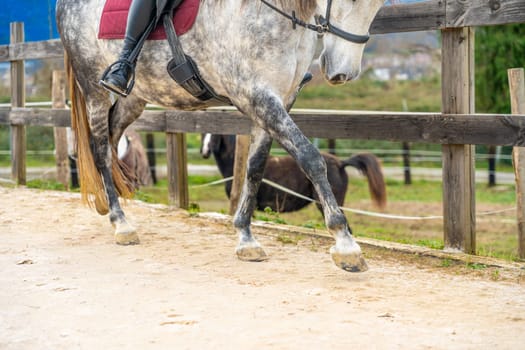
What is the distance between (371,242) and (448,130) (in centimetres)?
106

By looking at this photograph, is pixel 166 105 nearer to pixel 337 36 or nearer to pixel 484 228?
pixel 337 36

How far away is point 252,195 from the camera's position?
191 inches

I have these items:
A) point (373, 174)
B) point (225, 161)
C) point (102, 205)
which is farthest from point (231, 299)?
point (225, 161)

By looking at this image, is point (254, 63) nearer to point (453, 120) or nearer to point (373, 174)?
point (453, 120)

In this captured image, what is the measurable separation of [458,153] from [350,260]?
152 cm

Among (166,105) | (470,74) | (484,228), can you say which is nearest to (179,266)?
(166,105)

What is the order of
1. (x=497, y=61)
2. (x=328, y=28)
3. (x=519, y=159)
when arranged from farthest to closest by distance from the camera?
(x=497, y=61)
(x=519, y=159)
(x=328, y=28)

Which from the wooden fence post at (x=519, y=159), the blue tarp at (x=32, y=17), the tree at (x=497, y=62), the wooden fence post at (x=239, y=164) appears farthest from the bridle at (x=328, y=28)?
the tree at (x=497, y=62)

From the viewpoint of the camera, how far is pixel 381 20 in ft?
17.4

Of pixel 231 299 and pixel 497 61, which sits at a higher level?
pixel 497 61

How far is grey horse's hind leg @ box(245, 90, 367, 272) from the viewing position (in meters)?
3.94

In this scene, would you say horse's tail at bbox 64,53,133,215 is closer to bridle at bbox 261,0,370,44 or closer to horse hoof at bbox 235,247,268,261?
horse hoof at bbox 235,247,268,261

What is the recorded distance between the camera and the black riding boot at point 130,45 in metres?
4.66

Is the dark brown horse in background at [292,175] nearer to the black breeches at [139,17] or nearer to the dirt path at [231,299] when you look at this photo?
the dirt path at [231,299]
